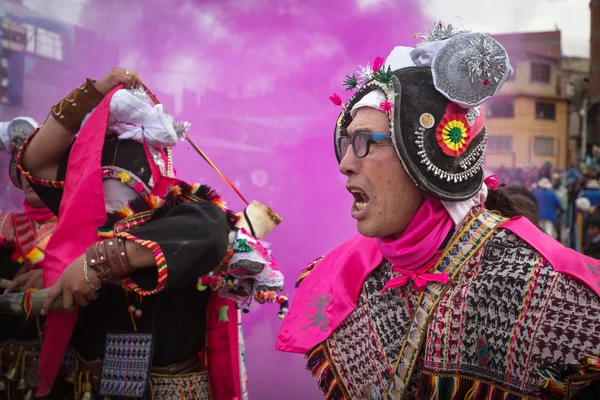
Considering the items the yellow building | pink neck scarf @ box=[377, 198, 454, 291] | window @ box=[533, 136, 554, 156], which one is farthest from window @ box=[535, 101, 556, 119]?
pink neck scarf @ box=[377, 198, 454, 291]

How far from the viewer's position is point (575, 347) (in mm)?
1559

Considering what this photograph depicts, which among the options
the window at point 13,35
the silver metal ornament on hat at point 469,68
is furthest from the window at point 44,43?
the silver metal ornament on hat at point 469,68

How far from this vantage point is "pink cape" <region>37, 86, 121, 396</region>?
2.35 metres

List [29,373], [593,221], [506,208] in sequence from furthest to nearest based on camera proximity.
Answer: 1. [593,221]
2. [29,373]
3. [506,208]

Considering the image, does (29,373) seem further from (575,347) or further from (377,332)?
(575,347)

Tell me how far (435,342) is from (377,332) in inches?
9.2

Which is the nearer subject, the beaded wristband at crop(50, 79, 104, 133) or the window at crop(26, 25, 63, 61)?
the beaded wristband at crop(50, 79, 104, 133)

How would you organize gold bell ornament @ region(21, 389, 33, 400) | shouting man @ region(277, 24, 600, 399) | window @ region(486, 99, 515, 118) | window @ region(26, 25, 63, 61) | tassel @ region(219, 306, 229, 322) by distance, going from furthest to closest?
window @ region(486, 99, 515, 118) → window @ region(26, 25, 63, 61) → gold bell ornament @ region(21, 389, 33, 400) → tassel @ region(219, 306, 229, 322) → shouting man @ region(277, 24, 600, 399)

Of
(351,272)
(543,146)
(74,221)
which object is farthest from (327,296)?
(543,146)

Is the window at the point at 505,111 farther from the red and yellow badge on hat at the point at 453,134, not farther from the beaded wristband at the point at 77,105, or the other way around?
the red and yellow badge on hat at the point at 453,134

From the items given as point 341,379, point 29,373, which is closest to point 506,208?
point 341,379

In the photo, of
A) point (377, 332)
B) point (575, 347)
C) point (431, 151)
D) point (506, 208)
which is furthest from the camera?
point (506, 208)

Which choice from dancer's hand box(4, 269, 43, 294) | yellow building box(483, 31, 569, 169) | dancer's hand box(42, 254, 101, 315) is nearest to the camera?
dancer's hand box(42, 254, 101, 315)

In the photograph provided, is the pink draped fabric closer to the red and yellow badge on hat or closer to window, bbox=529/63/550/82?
the red and yellow badge on hat
